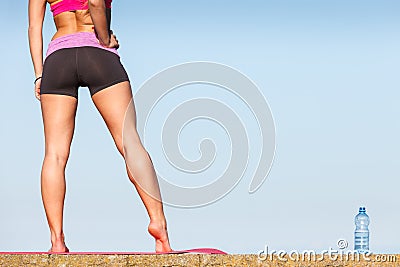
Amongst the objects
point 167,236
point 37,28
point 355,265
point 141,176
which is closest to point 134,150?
point 141,176

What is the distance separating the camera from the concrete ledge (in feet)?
15.1

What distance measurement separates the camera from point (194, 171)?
5.73m

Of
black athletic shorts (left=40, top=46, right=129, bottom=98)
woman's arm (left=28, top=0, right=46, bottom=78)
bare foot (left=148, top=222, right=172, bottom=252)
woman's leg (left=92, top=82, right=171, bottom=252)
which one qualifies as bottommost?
bare foot (left=148, top=222, right=172, bottom=252)

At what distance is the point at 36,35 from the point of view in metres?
6.01

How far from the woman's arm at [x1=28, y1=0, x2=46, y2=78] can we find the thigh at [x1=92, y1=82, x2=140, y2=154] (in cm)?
54

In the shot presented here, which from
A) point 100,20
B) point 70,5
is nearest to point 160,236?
point 100,20

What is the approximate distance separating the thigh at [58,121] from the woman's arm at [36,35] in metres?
0.34

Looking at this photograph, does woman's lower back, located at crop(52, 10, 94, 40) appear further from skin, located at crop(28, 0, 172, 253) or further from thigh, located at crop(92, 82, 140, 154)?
thigh, located at crop(92, 82, 140, 154)

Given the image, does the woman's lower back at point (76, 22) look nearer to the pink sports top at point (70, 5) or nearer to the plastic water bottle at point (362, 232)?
the pink sports top at point (70, 5)

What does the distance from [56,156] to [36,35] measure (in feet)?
2.59

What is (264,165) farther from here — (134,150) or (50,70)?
(50,70)

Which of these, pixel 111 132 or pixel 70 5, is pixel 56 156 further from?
pixel 70 5

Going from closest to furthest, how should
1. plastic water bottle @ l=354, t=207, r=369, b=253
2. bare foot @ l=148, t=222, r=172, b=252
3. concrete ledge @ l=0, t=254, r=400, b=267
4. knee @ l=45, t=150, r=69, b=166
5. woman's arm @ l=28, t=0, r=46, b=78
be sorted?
1. concrete ledge @ l=0, t=254, r=400, b=267
2. bare foot @ l=148, t=222, r=172, b=252
3. knee @ l=45, t=150, r=69, b=166
4. woman's arm @ l=28, t=0, r=46, b=78
5. plastic water bottle @ l=354, t=207, r=369, b=253

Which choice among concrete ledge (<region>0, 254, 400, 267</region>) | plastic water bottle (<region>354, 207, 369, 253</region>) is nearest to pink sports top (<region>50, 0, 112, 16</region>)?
concrete ledge (<region>0, 254, 400, 267</region>)
